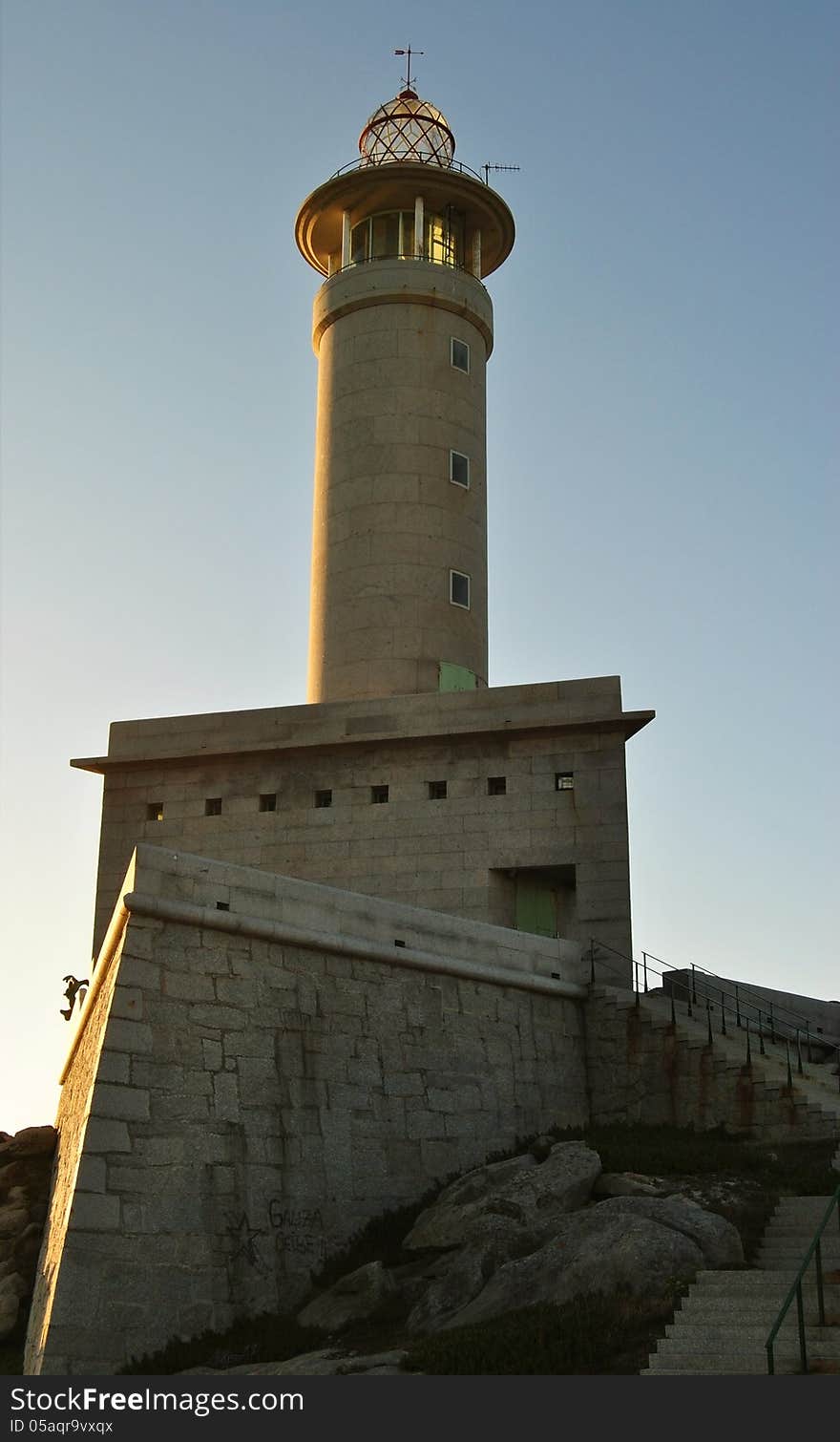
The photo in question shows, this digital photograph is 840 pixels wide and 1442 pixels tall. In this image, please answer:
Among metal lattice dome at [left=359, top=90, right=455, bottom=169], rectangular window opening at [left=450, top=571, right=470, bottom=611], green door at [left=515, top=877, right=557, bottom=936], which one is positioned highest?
metal lattice dome at [left=359, top=90, right=455, bottom=169]

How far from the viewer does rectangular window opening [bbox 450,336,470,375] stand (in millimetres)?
31281

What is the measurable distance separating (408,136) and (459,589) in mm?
10641

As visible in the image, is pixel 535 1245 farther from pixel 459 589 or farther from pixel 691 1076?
pixel 459 589

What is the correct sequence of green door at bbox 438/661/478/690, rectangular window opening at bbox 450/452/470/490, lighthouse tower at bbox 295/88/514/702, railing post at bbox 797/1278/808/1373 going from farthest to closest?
rectangular window opening at bbox 450/452/470/490 < lighthouse tower at bbox 295/88/514/702 < green door at bbox 438/661/478/690 < railing post at bbox 797/1278/808/1373

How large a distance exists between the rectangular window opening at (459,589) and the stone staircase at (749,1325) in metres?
16.6

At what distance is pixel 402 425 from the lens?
99.8 ft

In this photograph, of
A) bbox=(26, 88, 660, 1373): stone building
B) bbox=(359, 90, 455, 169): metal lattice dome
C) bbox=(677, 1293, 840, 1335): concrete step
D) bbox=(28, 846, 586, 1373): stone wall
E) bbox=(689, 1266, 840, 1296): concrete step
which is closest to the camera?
bbox=(677, 1293, 840, 1335): concrete step

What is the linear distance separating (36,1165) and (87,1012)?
2.06 m

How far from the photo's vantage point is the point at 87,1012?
66.0ft

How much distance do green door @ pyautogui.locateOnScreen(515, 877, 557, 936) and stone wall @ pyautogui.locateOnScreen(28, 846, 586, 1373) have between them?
4026 millimetres

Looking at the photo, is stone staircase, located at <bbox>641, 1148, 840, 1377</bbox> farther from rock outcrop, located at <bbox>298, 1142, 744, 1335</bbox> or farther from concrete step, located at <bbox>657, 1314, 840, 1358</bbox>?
rock outcrop, located at <bbox>298, 1142, 744, 1335</bbox>

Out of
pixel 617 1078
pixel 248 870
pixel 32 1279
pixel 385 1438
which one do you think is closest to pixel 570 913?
pixel 617 1078

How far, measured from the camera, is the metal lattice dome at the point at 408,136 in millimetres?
33500

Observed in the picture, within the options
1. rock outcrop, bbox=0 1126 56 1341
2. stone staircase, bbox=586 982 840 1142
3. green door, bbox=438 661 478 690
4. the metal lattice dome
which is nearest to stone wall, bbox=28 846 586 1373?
rock outcrop, bbox=0 1126 56 1341
